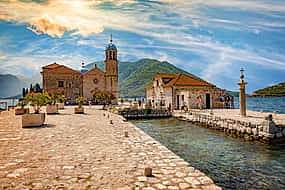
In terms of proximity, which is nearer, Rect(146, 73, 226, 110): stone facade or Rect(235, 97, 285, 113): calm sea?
Rect(146, 73, 226, 110): stone facade

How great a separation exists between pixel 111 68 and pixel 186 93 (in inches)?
802

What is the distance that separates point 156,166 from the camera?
5.43 meters

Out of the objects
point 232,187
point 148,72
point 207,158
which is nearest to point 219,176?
point 232,187

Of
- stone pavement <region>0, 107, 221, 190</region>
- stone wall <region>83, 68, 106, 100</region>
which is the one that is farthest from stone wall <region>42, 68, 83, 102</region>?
stone pavement <region>0, 107, 221, 190</region>

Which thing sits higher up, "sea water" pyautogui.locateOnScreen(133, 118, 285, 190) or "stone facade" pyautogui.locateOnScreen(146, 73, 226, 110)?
"stone facade" pyautogui.locateOnScreen(146, 73, 226, 110)

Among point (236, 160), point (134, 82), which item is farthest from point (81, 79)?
point (134, 82)

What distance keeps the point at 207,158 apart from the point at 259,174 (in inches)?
82.6

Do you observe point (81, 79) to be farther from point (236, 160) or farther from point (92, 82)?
point (236, 160)

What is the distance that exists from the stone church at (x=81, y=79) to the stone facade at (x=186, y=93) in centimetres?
1336

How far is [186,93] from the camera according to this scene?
2803 cm

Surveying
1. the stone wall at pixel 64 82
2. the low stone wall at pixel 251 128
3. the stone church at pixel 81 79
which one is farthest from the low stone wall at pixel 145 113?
the stone wall at pixel 64 82

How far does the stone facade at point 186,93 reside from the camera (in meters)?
28.2

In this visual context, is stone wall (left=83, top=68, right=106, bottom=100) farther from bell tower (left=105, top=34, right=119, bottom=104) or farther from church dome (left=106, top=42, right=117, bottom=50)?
church dome (left=106, top=42, right=117, bottom=50)

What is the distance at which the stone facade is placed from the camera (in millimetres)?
28188
